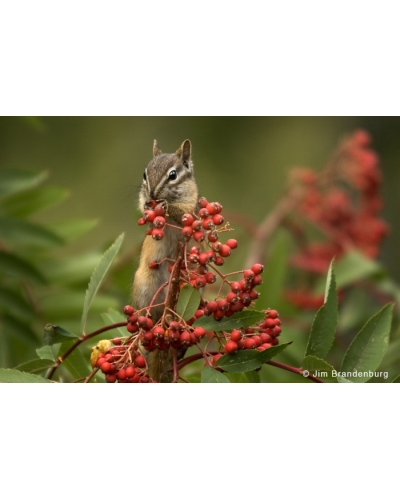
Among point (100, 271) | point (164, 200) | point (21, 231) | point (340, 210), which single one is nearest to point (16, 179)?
point (21, 231)

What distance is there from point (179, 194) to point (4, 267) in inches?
29.3

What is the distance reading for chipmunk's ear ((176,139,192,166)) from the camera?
208 cm

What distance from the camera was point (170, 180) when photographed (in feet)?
6.43

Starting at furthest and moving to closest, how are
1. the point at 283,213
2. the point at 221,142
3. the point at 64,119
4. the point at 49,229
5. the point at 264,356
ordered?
the point at 221,142, the point at 64,119, the point at 283,213, the point at 49,229, the point at 264,356

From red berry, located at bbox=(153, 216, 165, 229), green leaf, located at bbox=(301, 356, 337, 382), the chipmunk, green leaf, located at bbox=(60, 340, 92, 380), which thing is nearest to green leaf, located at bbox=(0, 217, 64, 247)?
the chipmunk

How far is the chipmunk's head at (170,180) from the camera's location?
1.92 m

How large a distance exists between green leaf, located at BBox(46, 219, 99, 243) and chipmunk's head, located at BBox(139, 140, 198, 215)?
0.73 meters

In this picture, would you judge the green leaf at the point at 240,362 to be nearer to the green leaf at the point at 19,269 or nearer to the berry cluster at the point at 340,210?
the green leaf at the point at 19,269

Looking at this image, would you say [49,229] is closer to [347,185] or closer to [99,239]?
[99,239]

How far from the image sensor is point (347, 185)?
349cm

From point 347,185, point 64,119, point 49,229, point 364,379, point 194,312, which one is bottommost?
point 364,379

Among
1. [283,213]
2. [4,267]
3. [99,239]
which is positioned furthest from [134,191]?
[99,239]

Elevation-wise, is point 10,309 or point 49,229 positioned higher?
point 49,229

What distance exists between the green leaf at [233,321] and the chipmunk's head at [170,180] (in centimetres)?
46
